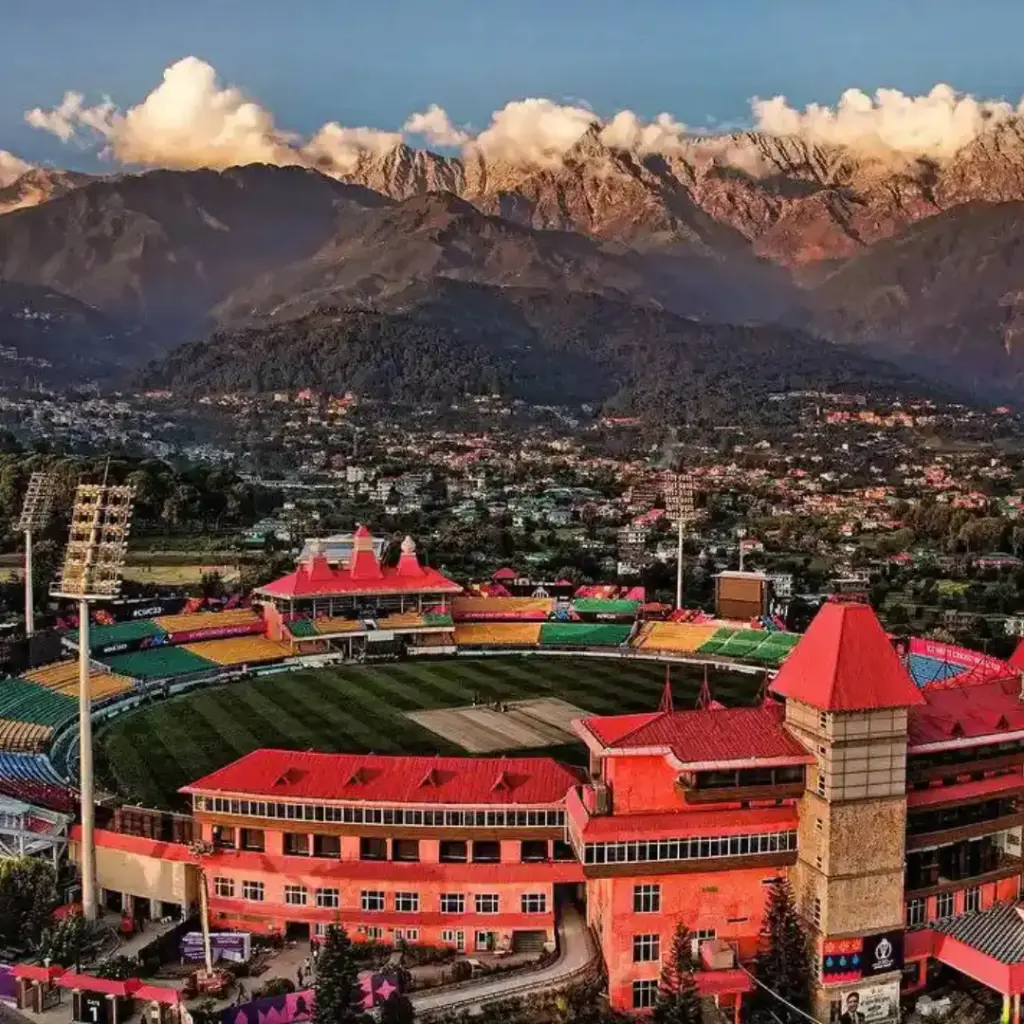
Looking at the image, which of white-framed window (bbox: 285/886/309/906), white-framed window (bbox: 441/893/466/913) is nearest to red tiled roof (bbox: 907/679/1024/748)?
white-framed window (bbox: 441/893/466/913)

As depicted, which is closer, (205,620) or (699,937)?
(699,937)

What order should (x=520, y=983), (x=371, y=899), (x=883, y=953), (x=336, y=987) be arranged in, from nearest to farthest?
(x=336, y=987)
(x=883, y=953)
(x=520, y=983)
(x=371, y=899)

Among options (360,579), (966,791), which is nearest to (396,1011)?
(966,791)

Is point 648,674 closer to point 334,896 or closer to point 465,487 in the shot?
point 334,896

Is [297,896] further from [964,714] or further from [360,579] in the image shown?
[360,579]

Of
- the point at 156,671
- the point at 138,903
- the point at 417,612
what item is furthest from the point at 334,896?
the point at 417,612

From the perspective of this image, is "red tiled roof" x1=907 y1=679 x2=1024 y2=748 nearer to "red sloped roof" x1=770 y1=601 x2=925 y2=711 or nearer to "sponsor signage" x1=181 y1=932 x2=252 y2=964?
"red sloped roof" x1=770 y1=601 x2=925 y2=711

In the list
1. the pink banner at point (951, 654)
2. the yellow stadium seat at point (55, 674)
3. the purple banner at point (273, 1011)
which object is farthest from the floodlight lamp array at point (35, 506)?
the pink banner at point (951, 654)
